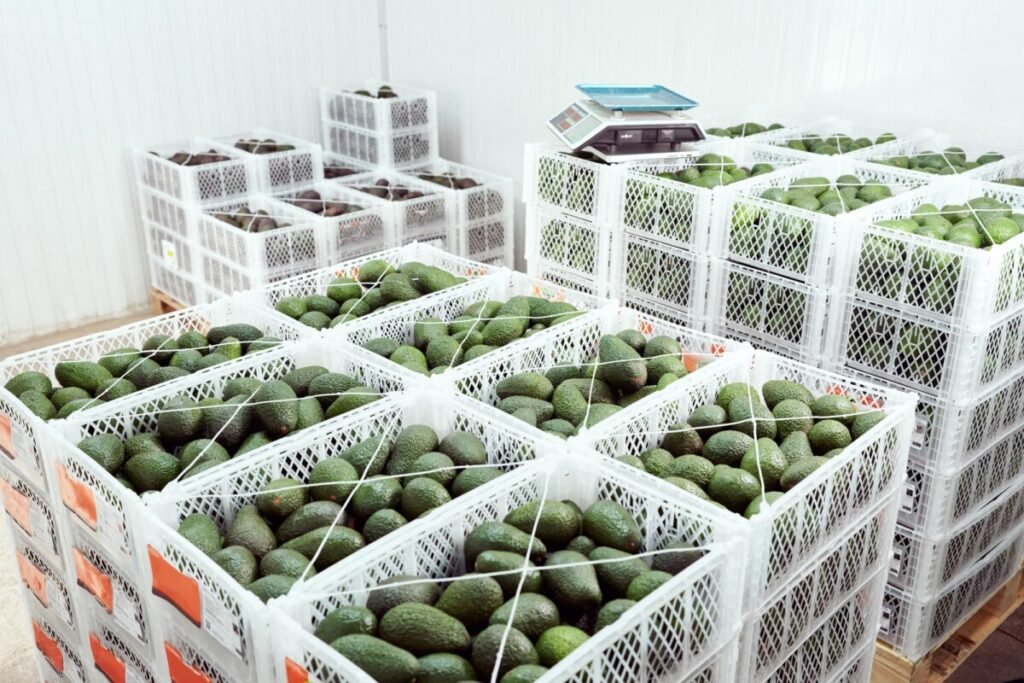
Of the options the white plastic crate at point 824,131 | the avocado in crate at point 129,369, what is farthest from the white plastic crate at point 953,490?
the avocado in crate at point 129,369

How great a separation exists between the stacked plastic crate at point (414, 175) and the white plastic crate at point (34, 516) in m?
2.72

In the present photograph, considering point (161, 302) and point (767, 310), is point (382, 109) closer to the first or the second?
point (161, 302)

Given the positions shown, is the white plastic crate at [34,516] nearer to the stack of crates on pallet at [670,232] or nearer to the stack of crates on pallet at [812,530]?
the stack of crates on pallet at [812,530]

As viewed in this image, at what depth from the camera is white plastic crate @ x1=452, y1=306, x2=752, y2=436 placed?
2354mm

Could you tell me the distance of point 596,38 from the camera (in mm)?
5094

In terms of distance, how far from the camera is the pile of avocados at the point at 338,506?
5.63 ft

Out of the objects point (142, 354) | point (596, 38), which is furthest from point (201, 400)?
point (596, 38)

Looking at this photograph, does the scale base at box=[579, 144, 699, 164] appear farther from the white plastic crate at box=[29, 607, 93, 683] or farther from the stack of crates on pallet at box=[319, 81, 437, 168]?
the stack of crates on pallet at box=[319, 81, 437, 168]

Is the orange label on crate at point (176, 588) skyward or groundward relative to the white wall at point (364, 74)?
groundward

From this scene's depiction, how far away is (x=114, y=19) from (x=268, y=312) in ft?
11.9

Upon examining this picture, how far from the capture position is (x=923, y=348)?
2703 mm

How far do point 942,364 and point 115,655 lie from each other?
90.8 inches

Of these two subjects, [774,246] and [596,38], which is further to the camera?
[596,38]

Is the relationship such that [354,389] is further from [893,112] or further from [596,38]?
[596,38]
